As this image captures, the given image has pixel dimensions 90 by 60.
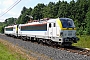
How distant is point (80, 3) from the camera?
7850 centimetres

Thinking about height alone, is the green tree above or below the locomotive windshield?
above

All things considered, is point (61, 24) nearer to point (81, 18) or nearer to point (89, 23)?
point (89, 23)

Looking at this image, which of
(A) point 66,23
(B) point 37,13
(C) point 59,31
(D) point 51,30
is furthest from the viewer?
(B) point 37,13

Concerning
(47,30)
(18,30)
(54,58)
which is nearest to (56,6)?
(18,30)

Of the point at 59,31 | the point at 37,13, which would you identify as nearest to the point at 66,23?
the point at 59,31

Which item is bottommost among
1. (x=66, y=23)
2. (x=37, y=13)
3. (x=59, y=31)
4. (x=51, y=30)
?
(x=59, y=31)

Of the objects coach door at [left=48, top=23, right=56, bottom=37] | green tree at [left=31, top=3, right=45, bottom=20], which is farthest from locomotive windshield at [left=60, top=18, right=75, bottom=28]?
green tree at [left=31, top=3, right=45, bottom=20]

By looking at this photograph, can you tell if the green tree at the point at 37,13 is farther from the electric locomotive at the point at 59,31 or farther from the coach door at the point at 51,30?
the coach door at the point at 51,30

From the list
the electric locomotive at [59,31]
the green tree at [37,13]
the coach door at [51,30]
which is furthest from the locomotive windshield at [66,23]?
the green tree at [37,13]

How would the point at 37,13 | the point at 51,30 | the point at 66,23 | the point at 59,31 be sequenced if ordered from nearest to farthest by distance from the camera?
the point at 59,31 → the point at 66,23 → the point at 51,30 → the point at 37,13

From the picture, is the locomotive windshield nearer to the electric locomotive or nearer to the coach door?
the electric locomotive

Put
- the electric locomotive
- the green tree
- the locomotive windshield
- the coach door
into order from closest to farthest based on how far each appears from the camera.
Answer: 1. the electric locomotive
2. the locomotive windshield
3. the coach door
4. the green tree

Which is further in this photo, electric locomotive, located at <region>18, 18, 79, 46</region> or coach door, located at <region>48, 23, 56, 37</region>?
coach door, located at <region>48, 23, 56, 37</region>

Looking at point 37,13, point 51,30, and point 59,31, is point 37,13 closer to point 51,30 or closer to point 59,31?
point 51,30
